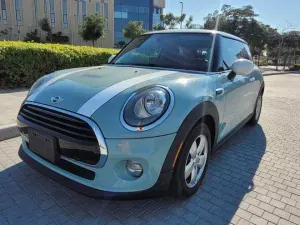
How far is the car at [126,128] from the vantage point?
70.4 inches

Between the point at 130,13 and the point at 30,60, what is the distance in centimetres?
4393

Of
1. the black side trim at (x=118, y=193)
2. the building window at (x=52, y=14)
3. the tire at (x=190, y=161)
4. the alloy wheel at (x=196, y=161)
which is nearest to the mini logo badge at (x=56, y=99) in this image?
the black side trim at (x=118, y=193)

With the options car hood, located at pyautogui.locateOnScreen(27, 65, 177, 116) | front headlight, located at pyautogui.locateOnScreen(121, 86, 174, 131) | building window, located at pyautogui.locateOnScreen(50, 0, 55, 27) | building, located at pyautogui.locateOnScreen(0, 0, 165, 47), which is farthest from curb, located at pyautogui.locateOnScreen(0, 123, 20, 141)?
building window, located at pyautogui.locateOnScreen(50, 0, 55, 27)

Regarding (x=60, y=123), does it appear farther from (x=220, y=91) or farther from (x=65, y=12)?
(x=65, y=12)

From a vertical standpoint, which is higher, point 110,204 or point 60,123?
point 60,123

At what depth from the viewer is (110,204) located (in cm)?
226

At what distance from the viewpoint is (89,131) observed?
70.0 inches

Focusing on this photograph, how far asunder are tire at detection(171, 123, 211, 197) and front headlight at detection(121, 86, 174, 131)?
0.37m

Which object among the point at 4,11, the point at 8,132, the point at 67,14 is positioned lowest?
the point at 8,132

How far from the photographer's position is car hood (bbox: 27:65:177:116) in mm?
1929

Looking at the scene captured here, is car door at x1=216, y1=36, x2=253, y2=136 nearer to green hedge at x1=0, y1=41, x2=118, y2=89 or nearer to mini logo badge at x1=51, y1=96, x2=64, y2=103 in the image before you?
mini logo badge at x1=51, y1=96, x2=64, y2=103

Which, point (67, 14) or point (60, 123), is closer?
point (60, 123)

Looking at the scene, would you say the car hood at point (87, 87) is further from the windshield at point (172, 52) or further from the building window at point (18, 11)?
the building window at point (18, 11)

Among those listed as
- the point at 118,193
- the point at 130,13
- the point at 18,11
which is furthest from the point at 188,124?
the point at 130,13
